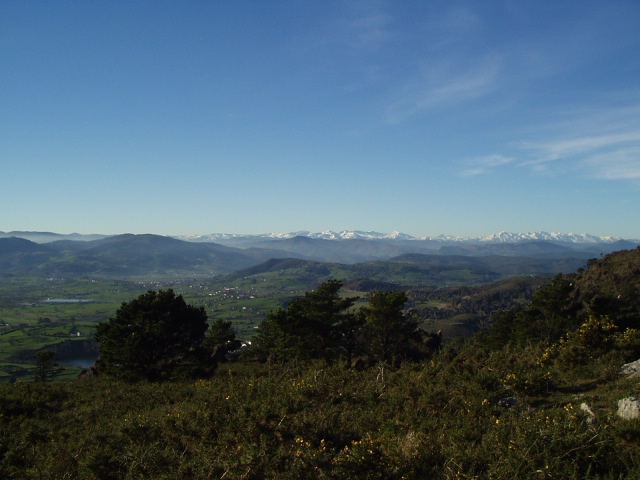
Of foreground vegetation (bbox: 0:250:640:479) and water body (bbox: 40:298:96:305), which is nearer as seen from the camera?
foreground vegetation (bbox: 0:250:640:479)

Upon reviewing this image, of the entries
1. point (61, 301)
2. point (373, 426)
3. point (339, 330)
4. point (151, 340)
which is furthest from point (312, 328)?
point (61, 301)

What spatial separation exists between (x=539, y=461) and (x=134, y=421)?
7580 mm

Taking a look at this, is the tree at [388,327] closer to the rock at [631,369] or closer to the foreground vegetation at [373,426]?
the foreground vegetation at [373,426]

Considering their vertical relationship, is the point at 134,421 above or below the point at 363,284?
above

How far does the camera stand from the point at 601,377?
8.62 metres

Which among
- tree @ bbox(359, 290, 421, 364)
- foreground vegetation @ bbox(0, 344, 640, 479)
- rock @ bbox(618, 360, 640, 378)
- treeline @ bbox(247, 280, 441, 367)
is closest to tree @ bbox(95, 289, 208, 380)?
treeline @ bbox(247, 280, 441, 367)

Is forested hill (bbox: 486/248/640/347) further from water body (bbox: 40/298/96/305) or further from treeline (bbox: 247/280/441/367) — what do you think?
water body (bbox: 40/298/96/305)

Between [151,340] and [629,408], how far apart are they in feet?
73.4

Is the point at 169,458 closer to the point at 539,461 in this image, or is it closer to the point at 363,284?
the point at 539,461

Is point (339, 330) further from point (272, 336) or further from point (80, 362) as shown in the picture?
point (80, 362)

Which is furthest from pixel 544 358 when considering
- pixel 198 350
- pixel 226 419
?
pixel 198 350

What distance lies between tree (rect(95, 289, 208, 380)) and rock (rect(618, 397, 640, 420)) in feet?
64.4

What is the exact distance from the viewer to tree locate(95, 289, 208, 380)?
21641mm

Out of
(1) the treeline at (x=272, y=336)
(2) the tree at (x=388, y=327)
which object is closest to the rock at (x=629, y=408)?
(1) the treeline at (x=272, y=336)
